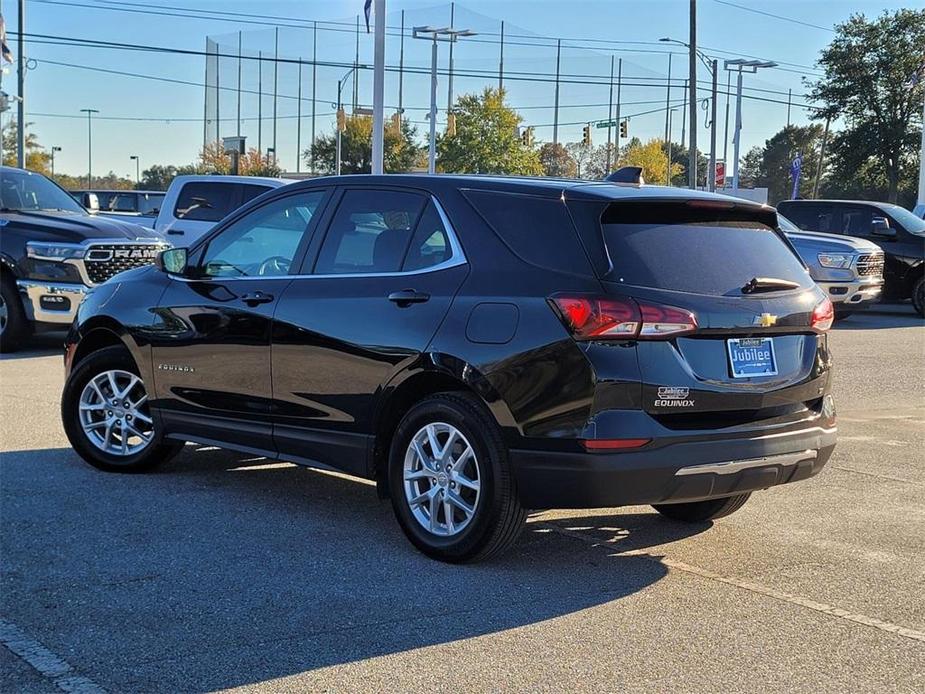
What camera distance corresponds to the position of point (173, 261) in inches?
265

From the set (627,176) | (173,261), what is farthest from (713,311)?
(173,261)

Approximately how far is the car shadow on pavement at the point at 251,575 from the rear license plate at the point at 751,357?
3.34 feet

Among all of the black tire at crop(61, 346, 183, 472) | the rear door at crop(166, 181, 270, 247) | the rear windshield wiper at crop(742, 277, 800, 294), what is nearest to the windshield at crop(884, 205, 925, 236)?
the rear door at crop(166, 181, 270, 247)

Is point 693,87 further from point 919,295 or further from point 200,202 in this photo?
point 200,202

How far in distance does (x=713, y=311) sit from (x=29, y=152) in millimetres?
84228

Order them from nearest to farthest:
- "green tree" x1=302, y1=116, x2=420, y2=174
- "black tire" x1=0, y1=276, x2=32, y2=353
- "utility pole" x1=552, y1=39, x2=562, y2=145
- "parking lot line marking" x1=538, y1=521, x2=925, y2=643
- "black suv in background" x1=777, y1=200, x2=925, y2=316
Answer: "parking lot line marking" x1=538, y1=521, x2=925, y2=643 → "black tire" x1=0, y1=276, x2=32, y2=353 → "black suv in background" x1=777, y1=200, x2=925, y2=316 → "green tree" x1=302, y1=116, x2=420, y2=174 → "utility pole" x1=552, y1=39, x2=562, y2=145

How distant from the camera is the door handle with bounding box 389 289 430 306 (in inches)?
209

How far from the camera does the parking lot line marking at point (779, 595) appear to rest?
448cm

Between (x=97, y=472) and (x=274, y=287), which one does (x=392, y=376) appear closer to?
(x=274, y=287)

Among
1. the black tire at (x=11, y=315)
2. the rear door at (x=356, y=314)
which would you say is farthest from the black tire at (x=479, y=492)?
the black tire at (x=11, y=315)

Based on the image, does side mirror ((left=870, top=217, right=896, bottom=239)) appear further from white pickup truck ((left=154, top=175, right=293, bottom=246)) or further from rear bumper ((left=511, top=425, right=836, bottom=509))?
rear bumper ((left=511, top=425, right=836, bottom=509))

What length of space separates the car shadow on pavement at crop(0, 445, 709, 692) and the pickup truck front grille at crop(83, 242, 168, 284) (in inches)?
239

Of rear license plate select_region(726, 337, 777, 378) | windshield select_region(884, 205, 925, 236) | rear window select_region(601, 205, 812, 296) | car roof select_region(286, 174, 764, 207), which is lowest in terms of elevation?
rear license plate select_region(726, 337, 777, 378)

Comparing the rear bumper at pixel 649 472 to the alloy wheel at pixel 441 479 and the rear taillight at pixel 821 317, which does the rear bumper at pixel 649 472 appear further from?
the rear taillight at pixel 821 317
